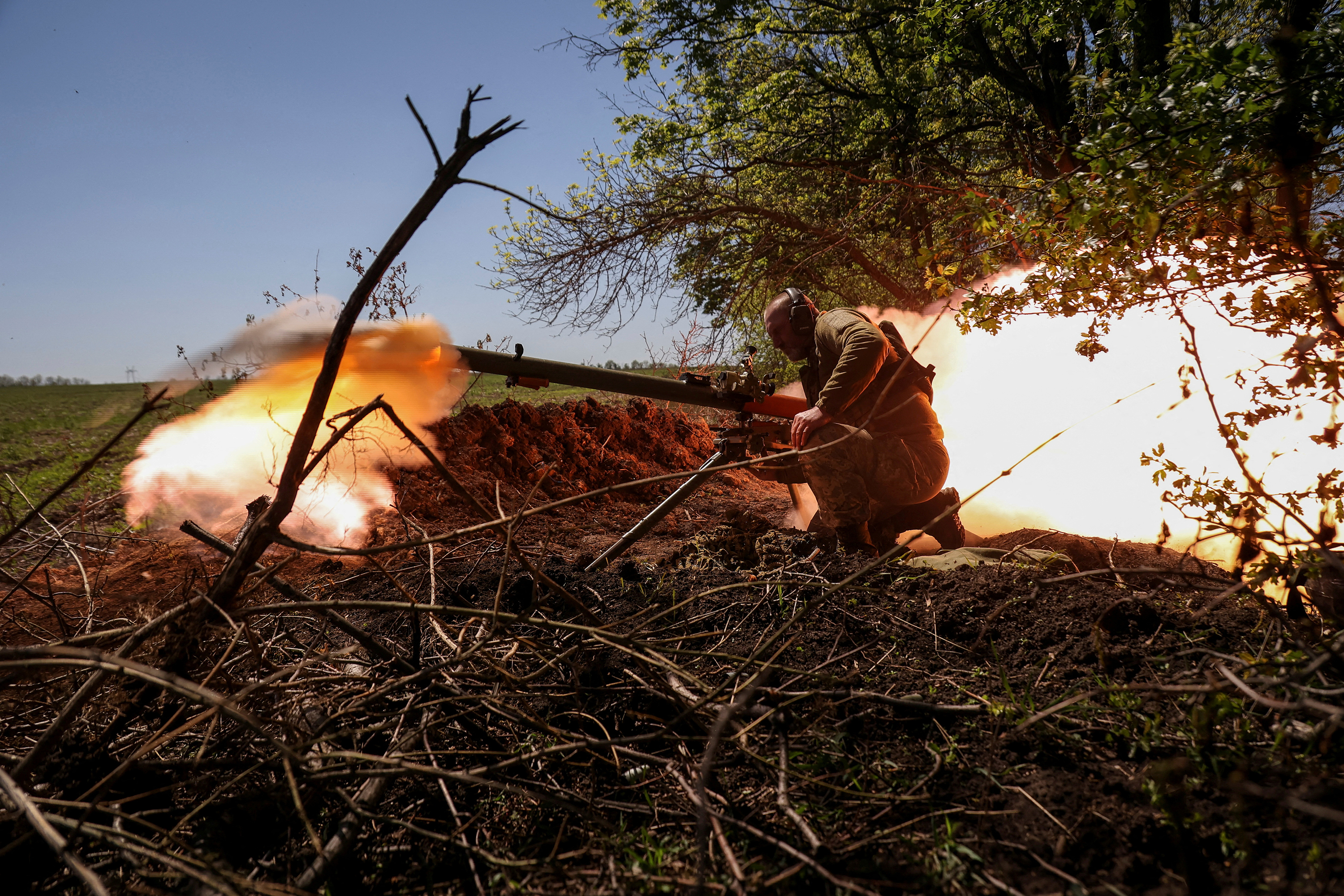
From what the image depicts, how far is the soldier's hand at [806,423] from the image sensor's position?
173 inches

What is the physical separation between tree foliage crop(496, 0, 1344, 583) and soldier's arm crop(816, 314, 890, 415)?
2.25ft

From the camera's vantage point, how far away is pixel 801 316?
4.96 m

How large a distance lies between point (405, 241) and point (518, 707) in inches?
65.2

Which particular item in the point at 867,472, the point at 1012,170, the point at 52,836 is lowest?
the point at 52,836

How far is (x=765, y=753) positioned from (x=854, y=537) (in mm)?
2848

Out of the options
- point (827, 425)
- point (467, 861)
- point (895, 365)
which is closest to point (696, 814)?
point (467, 861)

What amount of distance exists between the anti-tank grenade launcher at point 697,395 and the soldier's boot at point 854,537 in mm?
751

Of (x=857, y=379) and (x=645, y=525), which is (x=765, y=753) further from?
(x=857, y=379)

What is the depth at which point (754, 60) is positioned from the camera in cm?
1092

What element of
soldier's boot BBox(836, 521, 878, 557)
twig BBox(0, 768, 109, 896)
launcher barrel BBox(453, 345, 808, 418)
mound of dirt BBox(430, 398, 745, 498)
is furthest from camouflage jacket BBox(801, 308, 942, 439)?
twig BBox(0, 768, 109, 896)

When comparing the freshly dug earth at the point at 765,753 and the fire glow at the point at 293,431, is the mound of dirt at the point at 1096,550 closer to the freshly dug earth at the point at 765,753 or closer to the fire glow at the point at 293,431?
the freshly dug earth at the point at 765,753

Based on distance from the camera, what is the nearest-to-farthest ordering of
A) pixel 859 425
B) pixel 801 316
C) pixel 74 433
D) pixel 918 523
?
pixel 859 425 → pixel 801 316 → pixel 918 523 → pixel 74 433

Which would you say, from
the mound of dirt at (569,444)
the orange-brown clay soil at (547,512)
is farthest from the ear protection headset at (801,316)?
the mound of dirt at (569,444)

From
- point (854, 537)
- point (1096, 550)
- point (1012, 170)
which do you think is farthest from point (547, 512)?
point (1012, 170)
